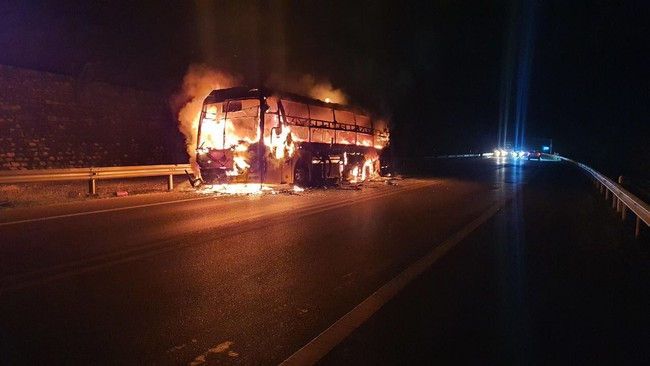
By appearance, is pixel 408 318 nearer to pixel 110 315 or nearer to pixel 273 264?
pixel 273 264

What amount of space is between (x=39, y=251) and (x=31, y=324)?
3.10 meters

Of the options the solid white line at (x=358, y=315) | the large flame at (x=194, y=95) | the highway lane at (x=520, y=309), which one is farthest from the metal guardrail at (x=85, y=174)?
the highway lane at (x=520, y=309)

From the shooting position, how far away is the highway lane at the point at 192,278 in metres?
3.90

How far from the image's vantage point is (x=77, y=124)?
19188 mm

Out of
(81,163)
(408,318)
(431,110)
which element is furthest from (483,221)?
(431,110)

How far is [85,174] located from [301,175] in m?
6.91

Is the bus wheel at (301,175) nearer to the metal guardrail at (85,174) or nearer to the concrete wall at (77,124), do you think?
the metal guardrail at (85,174)

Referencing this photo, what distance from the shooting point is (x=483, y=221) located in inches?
402

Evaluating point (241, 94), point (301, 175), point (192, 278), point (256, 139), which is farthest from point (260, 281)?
point (301, 175)

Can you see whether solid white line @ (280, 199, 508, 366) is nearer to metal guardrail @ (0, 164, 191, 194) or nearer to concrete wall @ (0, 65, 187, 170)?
metal guardrail @ (0, 164, 191, 194)

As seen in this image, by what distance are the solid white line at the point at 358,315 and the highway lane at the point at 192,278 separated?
12 cm

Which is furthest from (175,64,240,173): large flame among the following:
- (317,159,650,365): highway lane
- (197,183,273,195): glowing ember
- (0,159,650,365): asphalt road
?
(317,159,650,365): highway lane

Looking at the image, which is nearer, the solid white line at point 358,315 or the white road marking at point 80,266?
the solid white line at point 358,315

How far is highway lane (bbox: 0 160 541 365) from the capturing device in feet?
12.8
